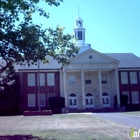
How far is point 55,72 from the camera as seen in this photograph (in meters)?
50.5

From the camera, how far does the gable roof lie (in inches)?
2082

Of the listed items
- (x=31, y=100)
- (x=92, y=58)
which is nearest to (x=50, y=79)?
(x=31, y=100)

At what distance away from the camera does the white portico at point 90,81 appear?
159 ft

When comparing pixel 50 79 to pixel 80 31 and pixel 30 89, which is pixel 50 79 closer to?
pixel 30 89

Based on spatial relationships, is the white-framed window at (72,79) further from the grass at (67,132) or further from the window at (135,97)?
the grass at (67,132)

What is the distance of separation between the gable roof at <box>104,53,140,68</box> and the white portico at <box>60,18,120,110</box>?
3.73 metres

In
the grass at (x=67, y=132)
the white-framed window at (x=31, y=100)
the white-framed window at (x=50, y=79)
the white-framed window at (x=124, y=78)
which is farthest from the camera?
the white-framed window at (x=124, y=78)

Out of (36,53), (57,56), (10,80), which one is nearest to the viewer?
(36,53)

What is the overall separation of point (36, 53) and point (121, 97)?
124 feet

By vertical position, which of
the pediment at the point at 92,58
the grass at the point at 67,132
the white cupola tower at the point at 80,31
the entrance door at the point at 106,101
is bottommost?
the grass at the point at 67,132

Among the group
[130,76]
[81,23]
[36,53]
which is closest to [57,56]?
[36,53]

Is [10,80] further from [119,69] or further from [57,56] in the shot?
[57,56]

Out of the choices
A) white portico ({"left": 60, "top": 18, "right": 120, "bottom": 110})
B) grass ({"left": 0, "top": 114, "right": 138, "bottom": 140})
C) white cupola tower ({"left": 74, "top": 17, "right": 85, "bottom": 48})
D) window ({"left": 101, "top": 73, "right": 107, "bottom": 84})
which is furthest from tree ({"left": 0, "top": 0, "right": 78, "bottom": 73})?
white cupola tower ({"left": 74, "top": 17, "right": 85, "bottom": 48})

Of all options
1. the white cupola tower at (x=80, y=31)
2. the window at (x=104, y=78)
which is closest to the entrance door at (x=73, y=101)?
the window at (x=104, y=78)
